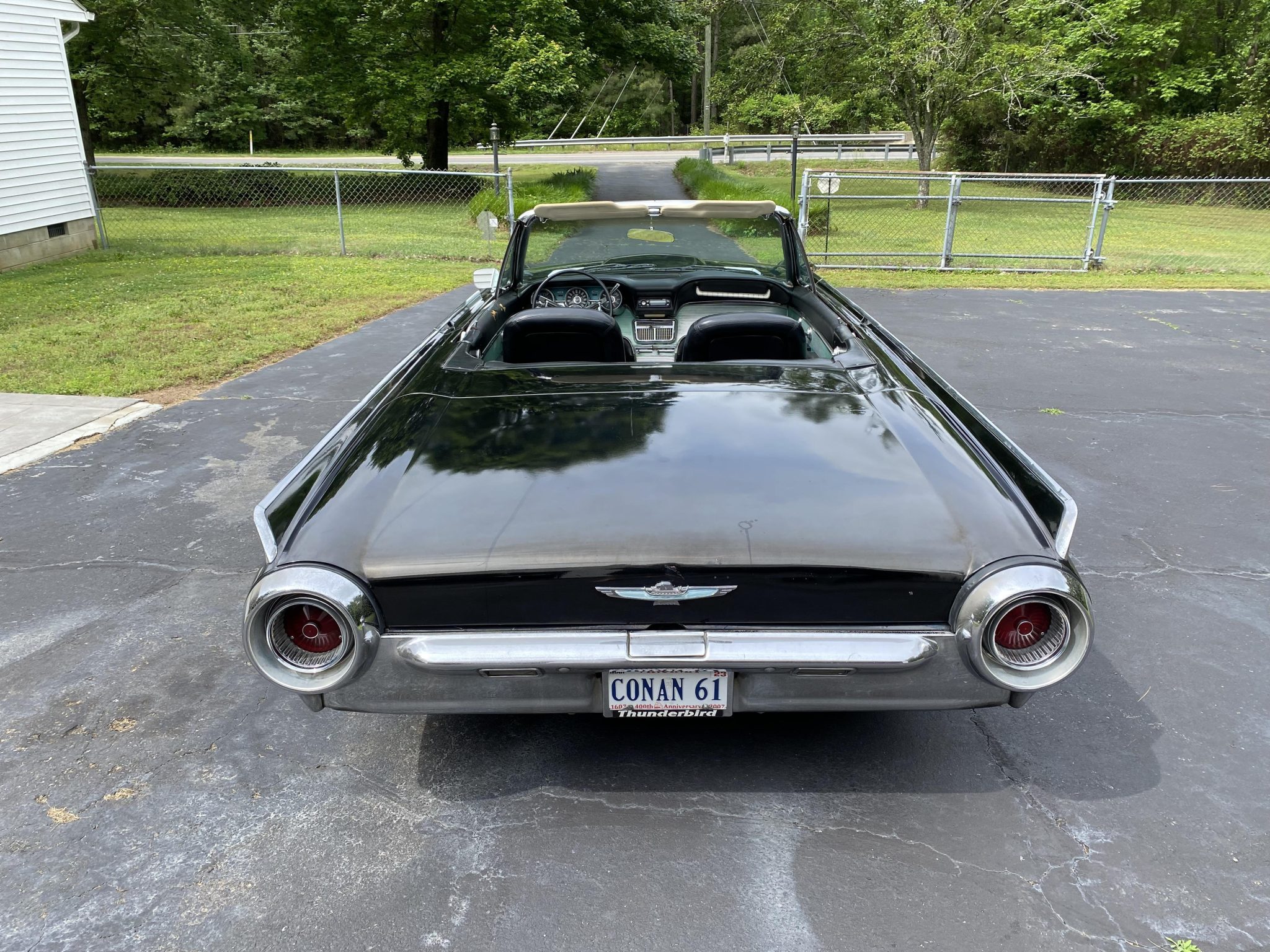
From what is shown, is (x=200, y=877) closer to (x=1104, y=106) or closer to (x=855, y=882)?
(x=855, y=882)

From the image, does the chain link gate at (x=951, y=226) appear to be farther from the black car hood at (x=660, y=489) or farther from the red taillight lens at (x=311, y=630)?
the red taillight lens at (x=311, y=630)

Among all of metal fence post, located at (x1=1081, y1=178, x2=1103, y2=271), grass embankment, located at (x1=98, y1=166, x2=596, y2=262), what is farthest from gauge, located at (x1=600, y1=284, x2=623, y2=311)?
metal fence post, located at (x1=1081, y1=178, x2=1103, y2=271)

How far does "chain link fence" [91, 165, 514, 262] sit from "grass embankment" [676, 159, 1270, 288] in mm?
4773

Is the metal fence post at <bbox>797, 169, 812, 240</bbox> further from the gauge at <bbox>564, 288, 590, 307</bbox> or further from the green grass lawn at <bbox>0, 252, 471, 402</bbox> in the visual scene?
the gauge at <bbox>564, 288, 590, 307</bbox>

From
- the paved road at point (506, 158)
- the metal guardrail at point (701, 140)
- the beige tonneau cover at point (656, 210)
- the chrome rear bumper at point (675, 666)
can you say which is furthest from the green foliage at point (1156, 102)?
the chrome rear bumper at point (675, 666)

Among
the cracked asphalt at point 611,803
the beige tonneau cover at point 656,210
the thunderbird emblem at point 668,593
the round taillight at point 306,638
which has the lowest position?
the cracked asphalt at point 611,803

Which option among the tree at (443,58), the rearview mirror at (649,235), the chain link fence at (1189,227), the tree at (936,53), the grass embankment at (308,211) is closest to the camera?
the rearview mirror at (649,235)

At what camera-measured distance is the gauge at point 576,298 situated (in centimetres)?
430

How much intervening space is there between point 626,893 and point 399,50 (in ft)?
73.3

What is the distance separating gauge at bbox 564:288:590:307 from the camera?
14.1 feet

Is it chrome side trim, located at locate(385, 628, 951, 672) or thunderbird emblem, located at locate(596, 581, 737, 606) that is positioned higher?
thunderbird emblem, located at locate(596, 581, 737, 606)

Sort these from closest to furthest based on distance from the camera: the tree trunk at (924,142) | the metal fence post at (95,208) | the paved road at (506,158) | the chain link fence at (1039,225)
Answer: the chain link fence at (1039,225), the metal fence post at (95,208), the tree trunk at (924,142), the paved road at (506,158)

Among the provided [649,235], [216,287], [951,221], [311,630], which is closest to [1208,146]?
[951,221]

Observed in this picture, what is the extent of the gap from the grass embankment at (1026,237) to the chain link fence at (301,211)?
4773 millimetres
